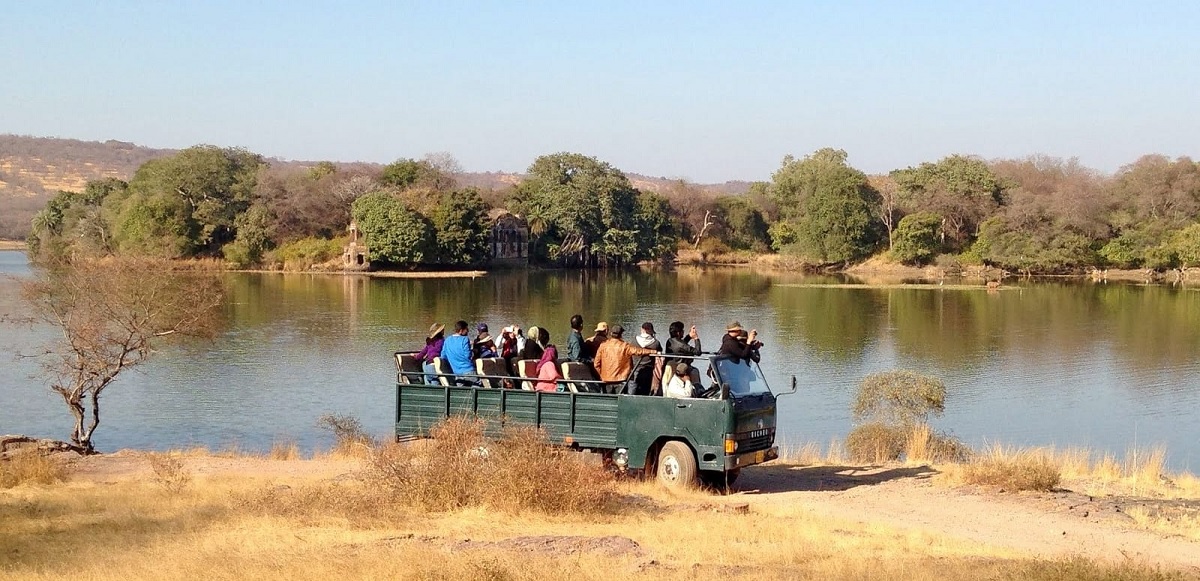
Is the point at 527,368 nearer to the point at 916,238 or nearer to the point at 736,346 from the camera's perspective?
the point at 736,346

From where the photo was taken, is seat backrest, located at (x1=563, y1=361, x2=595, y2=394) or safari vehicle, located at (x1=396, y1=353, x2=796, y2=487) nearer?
safari vehicle, located at (x1=396, y1=353, x2=796, y2=487)

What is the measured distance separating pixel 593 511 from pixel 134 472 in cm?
802

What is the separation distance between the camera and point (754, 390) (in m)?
13.7

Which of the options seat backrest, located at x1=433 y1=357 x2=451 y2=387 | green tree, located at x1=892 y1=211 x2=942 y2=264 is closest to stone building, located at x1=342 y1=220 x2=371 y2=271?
green tree, located at x1=892 y1=211 x2=942 y2=264

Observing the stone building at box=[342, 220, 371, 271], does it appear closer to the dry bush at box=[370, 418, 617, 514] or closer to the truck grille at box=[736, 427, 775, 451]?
the truck grille at box=[736, 427, 775, 451]

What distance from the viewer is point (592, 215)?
10462 centimetres

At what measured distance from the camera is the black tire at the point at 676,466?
1323 cm

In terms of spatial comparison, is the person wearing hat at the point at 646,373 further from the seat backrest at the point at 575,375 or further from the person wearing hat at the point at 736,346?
the person wearing hat at the point at 736,346

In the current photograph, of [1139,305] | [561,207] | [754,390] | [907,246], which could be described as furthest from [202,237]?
[754,390]

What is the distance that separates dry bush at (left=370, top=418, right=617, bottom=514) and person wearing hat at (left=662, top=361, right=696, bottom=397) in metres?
1.68

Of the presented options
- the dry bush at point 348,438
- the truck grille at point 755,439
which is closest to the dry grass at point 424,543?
the truck grille at point 755,439

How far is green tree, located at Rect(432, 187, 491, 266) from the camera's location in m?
91.3

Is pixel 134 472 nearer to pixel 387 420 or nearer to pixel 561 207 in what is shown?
pixel 387 420

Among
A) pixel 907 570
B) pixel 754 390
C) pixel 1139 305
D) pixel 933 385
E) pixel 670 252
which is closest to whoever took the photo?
pixel 907 570
